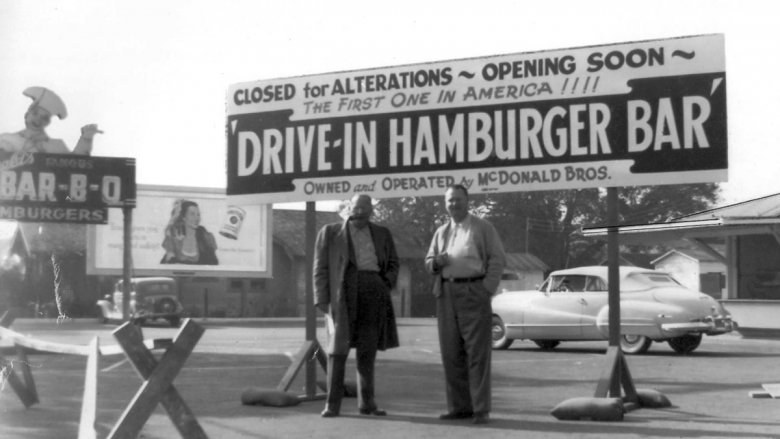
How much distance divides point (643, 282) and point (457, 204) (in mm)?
11962

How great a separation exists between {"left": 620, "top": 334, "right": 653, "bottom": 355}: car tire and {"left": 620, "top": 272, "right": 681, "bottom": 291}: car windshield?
0.96 metres

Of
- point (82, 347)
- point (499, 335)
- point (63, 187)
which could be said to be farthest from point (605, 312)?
point (82, 347)

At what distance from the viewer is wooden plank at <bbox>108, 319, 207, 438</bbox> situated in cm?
596

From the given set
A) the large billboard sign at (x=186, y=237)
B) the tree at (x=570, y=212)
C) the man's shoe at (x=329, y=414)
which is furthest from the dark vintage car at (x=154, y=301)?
the tree at (x=570, y=212)

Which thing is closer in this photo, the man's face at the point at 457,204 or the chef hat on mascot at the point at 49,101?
the man's face at the point at 457,204

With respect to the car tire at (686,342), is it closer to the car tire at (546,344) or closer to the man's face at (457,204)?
the car tire at (546,344)

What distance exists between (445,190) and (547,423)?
2322 millimetres

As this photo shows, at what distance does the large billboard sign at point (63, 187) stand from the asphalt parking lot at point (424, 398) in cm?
273

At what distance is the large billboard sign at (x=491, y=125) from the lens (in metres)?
9.27

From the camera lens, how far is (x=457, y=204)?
904cm

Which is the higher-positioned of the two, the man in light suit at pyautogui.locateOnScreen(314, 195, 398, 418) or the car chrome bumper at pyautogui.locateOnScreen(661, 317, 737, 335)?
the man in light suit at pyautogui.locateOnScreen(314, 195, 398, 418)

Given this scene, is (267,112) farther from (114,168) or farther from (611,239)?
(114,168)

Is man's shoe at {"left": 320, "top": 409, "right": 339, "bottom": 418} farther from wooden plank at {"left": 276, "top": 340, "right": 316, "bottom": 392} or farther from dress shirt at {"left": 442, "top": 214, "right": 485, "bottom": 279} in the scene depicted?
dress shirt at {"left": 442, "top": 214, "right": 485, "bottom": 279}

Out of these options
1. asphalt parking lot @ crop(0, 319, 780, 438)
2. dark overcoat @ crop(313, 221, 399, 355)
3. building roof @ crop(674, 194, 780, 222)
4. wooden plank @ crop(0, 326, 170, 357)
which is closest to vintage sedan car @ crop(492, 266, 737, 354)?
asphalt parking lot @ crop(0, 319, 780, 438)
